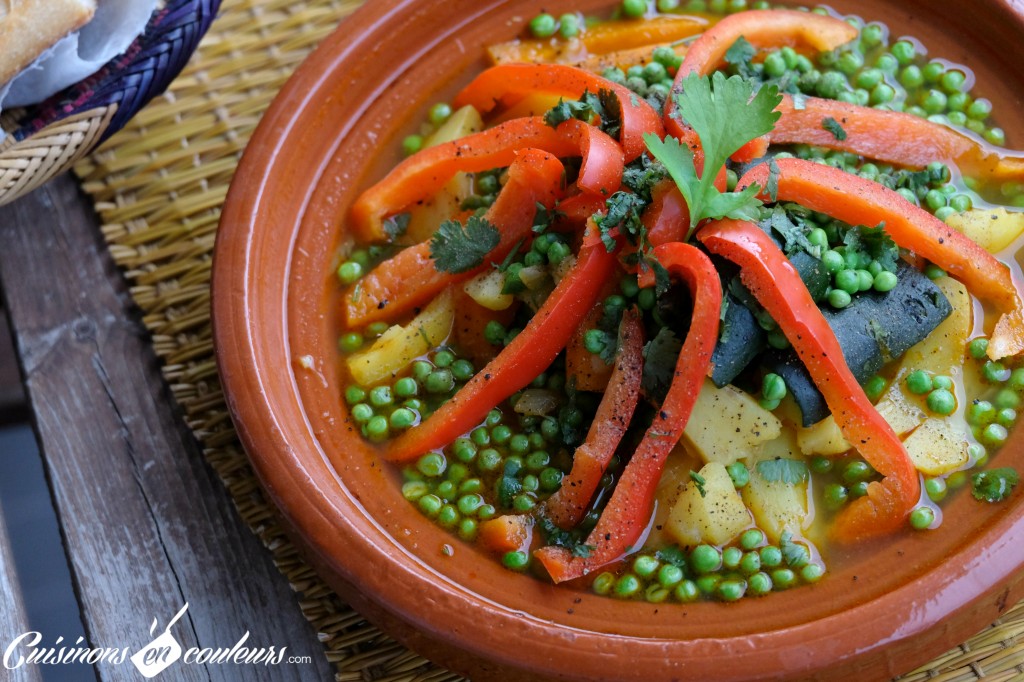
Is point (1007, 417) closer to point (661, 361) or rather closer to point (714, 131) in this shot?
point (661, 361)

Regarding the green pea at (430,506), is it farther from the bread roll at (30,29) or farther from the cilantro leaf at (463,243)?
the bread roll at (30,29)

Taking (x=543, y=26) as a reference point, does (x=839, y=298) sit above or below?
above

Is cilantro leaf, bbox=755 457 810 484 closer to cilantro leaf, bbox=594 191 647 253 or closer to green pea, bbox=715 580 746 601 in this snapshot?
green pea, bbox=715 580 746 601

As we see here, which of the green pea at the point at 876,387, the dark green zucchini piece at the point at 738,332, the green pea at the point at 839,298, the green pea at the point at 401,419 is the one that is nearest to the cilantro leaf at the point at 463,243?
the green pea at the point at 401,419

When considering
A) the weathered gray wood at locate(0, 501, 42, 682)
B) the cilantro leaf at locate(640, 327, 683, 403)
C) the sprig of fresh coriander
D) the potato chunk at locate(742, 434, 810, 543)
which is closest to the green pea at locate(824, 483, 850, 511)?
the potato chunk at locate(742, 434, 810, 543)

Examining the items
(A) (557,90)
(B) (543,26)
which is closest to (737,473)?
(A) (557,90)

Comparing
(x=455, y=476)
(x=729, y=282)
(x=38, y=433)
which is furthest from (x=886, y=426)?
(x=38, y=433)
